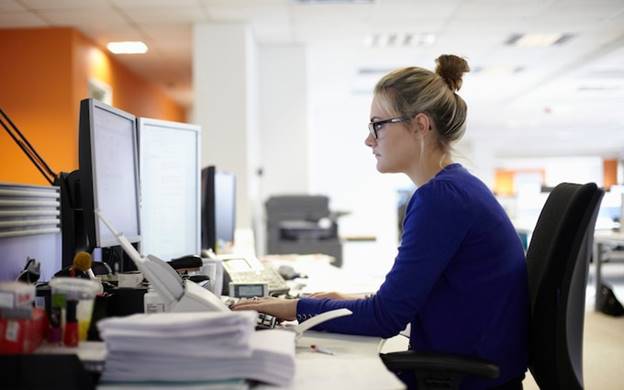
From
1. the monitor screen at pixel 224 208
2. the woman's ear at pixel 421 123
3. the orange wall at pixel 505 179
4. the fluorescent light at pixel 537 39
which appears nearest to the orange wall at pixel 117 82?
the monitor screen at pixel 224 208

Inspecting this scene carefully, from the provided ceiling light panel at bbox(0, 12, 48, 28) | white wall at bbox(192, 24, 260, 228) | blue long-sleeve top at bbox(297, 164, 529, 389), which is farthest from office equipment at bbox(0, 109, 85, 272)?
ceiling light panel at bbox(0, 12, 48, 28)

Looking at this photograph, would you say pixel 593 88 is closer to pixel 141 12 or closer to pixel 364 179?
pixel 364 179

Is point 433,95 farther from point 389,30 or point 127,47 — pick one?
point 127,47

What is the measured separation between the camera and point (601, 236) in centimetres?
480

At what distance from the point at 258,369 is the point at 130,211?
79 cm

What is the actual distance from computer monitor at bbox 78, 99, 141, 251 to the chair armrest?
71cm

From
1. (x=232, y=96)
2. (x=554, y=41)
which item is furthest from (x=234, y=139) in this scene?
(x=554, y=41)

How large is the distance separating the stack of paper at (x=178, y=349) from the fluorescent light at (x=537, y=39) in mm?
5745

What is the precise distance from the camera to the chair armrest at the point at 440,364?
1.11m

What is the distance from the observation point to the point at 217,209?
2750 millimetres

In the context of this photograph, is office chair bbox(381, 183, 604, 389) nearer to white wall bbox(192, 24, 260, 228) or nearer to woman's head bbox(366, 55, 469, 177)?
woman's head bbox(366, 55, 469, 177)

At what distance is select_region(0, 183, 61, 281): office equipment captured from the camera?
132 cm

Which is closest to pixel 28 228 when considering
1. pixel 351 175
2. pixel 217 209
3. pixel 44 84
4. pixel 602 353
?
pixel 217 209

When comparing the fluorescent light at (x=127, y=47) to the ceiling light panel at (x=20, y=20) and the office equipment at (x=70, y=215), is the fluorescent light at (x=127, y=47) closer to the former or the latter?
Result: the ceiling light panel at (x=20, y=20)
